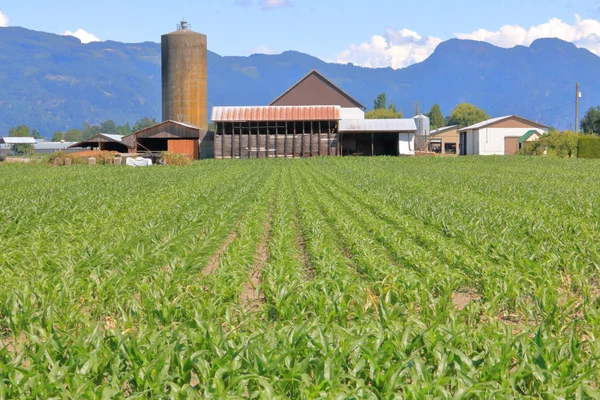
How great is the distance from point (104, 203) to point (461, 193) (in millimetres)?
10770

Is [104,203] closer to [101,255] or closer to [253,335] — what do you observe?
[101,255]

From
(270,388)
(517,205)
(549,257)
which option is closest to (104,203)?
(517,205)

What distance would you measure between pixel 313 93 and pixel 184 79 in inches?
564

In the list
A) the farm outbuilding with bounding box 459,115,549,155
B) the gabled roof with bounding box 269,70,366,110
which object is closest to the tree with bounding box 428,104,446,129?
the farm outbuilding with bounding box 459,115,549,155

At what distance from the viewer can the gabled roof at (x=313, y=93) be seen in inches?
2972

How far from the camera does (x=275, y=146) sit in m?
60.1

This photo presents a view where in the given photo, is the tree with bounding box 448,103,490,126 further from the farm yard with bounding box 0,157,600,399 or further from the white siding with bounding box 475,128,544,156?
the farm yard with bounding box 0,157,600,399

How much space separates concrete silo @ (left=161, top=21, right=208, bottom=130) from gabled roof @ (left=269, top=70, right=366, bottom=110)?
825 cm

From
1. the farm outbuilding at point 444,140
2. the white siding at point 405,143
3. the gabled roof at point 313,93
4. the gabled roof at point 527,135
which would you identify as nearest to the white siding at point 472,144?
the gabled roof at point 527,135

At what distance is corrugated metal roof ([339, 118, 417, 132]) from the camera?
5972cm

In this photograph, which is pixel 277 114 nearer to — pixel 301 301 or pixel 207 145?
pixel 207 145

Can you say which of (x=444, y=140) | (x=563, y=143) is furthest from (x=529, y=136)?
(x=444, y=140)

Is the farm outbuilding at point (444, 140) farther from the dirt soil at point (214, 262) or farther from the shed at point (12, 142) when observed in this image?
the dirt soil at point (214, 262)

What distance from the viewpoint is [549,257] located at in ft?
31.8
